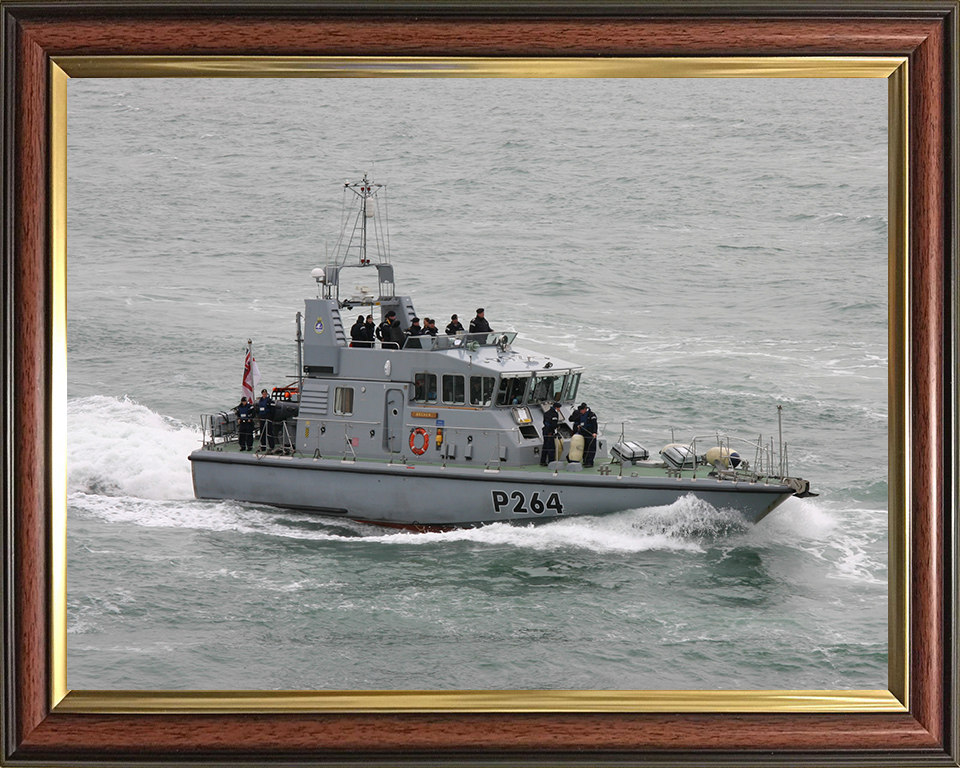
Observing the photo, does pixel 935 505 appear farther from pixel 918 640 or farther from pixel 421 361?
pixel 421 361

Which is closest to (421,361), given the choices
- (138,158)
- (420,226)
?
(420,226)

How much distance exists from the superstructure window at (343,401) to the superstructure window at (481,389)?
7.43 ft

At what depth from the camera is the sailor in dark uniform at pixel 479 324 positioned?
18.3 metres

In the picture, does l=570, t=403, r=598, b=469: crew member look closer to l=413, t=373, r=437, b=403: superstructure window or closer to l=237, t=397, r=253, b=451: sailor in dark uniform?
l=413, t=373, r=437, b=403: superstructure window

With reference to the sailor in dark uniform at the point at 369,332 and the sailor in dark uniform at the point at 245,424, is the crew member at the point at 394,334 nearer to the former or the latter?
the sailor in dark uniform at the point at 369,332

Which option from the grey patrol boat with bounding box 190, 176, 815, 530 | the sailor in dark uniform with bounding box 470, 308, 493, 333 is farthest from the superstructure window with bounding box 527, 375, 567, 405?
the sailor in dark uniform with bounding box 470, 308, 493, 333

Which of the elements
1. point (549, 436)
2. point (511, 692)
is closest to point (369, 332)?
point (549, 436)

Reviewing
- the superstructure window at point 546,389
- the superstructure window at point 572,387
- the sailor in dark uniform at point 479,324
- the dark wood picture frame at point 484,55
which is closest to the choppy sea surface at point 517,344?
the dark wood picture frame at point 484,55

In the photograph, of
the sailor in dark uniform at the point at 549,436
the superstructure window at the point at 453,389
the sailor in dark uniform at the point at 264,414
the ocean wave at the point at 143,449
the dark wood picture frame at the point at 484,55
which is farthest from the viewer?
the sailor in dark uniform at the point at 264,414

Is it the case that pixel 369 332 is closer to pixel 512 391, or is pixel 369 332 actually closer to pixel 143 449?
pixel 512 391

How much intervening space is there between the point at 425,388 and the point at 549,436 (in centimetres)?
239

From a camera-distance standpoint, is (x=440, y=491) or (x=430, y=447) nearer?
(x=440, y=491)

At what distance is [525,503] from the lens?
16.6 meters

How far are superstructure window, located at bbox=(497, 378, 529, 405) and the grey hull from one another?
135 cm
